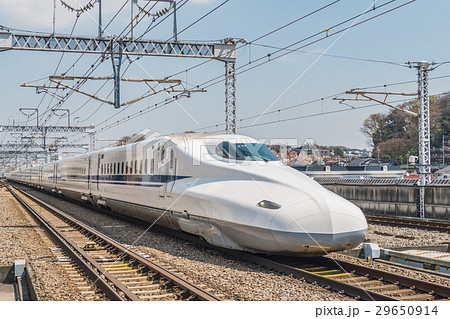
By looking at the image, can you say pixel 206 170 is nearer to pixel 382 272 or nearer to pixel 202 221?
pixel 202 221

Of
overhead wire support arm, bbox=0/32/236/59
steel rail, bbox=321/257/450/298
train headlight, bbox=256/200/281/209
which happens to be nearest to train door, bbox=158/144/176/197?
train headlight, bbox=256/200/281/209

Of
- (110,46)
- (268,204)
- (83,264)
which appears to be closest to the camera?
(268,204)

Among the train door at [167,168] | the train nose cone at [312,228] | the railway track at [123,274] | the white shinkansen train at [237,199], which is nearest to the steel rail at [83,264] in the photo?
the railway track at [123,274]

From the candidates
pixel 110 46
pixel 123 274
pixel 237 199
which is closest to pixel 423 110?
pixel 110 46

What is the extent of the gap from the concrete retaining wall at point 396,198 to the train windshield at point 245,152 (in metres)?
11.3

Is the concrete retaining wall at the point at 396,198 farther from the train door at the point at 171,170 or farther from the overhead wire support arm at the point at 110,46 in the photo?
the train door at the point at 171,170

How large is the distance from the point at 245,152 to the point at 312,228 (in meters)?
2.92

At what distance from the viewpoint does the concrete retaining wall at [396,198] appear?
19.6 m

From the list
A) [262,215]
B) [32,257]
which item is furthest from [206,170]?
[32,257]

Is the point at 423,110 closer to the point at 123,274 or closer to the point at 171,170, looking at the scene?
the point at 171,170

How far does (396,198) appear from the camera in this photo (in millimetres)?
22031

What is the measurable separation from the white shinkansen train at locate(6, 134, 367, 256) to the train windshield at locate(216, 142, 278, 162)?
0.9 inches

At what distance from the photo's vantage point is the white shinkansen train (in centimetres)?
846
